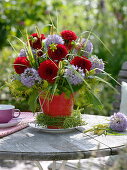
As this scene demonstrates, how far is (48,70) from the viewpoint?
5.86 feet

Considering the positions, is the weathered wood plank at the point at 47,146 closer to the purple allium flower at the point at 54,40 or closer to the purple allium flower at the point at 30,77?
the purple allium flower at the point at 30,77

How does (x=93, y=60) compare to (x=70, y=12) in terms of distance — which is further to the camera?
(x=70, y=12)

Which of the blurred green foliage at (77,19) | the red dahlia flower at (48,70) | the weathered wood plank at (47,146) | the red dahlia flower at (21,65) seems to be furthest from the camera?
the blurred green foliage at (77,19)

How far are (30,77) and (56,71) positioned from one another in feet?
0.44

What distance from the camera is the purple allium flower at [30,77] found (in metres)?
1.82

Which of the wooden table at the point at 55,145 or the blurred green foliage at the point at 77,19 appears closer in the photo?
the wooden table at the point at 55,145

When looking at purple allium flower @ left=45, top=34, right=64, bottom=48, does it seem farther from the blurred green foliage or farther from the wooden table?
the blurred green foliage

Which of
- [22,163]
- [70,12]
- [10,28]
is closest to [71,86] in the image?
[22,163]

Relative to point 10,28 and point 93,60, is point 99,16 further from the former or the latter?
point 93,60

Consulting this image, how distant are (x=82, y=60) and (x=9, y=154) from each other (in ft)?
1.94

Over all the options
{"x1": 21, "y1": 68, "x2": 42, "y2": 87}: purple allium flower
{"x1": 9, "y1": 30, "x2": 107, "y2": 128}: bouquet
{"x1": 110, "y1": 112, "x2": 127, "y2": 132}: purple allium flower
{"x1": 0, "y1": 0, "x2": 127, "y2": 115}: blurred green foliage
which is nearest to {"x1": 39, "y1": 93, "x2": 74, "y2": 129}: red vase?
{"x1": 9, "y1": 30, "x2": 107, "y2": 128}: bouquet

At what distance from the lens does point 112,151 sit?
5.46 ft

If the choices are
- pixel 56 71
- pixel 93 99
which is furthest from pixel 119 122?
pixel 56 71

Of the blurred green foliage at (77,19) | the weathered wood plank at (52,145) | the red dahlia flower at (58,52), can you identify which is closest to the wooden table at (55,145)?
the weathered wood plank at (52,145)
